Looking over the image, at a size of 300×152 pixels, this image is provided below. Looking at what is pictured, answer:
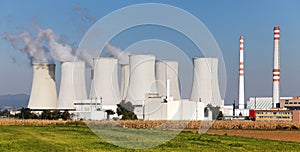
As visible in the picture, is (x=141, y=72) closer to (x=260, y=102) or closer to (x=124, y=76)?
(x=124, y=76)

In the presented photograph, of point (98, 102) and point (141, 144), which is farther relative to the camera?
point (98, 102)

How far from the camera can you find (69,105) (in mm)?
63719

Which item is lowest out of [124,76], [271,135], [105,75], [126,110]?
[271,135]

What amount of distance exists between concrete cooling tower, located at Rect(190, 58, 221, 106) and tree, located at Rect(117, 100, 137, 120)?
819cm

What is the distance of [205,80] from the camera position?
59.4 meters

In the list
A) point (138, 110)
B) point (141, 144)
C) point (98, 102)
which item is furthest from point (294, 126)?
point (141, 144)

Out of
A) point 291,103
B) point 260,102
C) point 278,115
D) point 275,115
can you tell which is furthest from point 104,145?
point 260,102

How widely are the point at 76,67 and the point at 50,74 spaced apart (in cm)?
313

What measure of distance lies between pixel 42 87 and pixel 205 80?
1893cm

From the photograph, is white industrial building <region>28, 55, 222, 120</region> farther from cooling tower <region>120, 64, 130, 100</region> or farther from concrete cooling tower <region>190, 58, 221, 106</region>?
cooling tower <region>120, 64, 130, 100</region>

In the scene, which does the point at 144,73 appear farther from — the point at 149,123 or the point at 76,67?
the point at 76,67

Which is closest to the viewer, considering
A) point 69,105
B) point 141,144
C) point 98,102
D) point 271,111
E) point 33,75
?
point 141,144

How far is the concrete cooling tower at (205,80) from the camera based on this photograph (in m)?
57.0

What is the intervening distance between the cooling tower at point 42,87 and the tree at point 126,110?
909 centimetres
